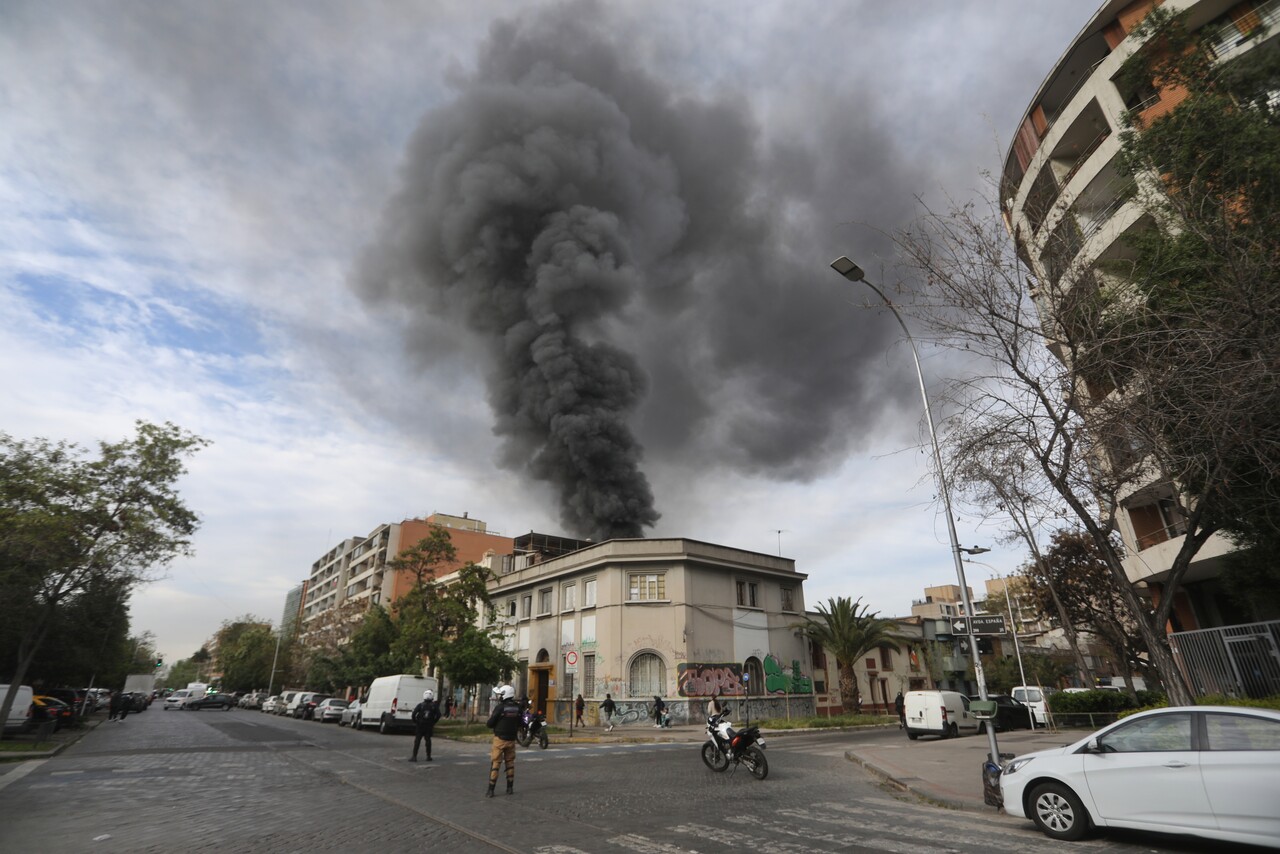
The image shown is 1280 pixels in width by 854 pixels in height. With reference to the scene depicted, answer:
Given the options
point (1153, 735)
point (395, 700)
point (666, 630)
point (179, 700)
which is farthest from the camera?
point (179, 700)

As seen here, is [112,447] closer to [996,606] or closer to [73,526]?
[73,526]

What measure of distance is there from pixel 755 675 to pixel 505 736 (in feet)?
74.2

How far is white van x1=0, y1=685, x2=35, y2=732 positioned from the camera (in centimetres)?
1984

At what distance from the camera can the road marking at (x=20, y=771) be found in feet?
36.0

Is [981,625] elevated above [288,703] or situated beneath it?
elevated above

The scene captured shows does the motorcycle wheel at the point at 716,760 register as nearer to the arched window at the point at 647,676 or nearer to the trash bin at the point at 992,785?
the trash bin at the point at 992,785

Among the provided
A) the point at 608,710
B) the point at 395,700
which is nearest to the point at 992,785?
the point at 608,710

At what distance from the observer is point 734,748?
11539 millimetres

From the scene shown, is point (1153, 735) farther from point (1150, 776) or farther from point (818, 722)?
point (818, 722)

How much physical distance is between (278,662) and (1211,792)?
86.2m

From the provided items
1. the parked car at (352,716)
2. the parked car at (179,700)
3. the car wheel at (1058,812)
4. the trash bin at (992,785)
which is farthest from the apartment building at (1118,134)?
the parked car at (179,700)

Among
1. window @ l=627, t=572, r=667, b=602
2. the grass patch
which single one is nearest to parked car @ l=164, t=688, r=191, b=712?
window @ l=627, t=572, r=667, b=602

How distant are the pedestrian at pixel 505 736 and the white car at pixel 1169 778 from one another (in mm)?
6604

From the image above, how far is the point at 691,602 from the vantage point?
28.8 m
